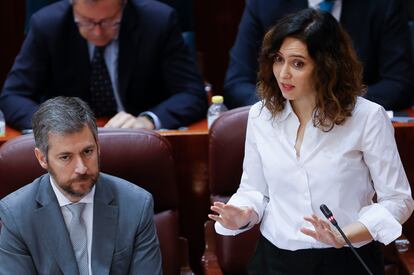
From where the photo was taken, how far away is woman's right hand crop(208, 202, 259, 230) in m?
1.37

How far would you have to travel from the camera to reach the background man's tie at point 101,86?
7.20ft

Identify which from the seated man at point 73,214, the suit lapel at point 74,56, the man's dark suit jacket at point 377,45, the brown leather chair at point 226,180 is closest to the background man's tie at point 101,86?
the suit lapel at point 74,56

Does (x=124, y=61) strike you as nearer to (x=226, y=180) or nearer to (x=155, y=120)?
(x=155, y=120)

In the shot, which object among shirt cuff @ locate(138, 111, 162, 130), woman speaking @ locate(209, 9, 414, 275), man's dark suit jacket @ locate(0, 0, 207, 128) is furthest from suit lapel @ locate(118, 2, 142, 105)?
woman speaking @ locate(209, 9, 414, 275)

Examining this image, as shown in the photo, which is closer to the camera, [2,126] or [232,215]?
[232,215]

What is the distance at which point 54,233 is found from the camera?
4.83 feet

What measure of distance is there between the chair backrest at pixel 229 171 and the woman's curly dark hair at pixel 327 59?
35 cm

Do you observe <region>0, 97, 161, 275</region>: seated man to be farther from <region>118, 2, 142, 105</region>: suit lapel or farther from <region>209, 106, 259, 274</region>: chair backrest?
<region>118, 2, 142, 105</region>: suit lapel

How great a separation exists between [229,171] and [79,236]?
39cm

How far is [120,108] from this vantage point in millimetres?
2232

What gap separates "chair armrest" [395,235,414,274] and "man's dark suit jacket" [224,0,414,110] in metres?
0.44

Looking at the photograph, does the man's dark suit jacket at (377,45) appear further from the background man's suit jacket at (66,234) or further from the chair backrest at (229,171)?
the background man's suit jacket at (66,234)

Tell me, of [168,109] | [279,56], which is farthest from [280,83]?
[168,109]

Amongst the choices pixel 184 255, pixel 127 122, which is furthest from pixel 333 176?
pixel 127 122
